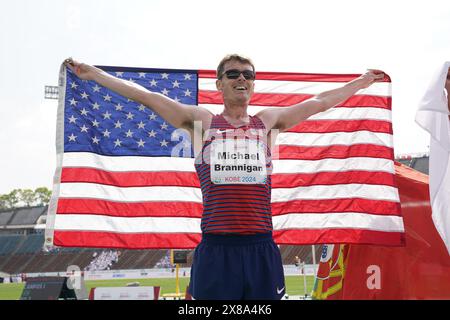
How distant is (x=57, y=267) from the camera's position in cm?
4406

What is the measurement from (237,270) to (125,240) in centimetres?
213

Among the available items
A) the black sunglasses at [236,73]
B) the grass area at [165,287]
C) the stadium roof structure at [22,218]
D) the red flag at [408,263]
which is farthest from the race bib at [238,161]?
the stadium roof structure at [22,218]

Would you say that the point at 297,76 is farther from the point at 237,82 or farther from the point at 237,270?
the point at 237,270

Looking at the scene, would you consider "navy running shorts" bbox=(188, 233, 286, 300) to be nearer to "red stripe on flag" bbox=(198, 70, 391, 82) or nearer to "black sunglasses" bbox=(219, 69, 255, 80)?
"black sunglasses" bbox=(219, 69, 255, 80)

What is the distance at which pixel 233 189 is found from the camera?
305 cm

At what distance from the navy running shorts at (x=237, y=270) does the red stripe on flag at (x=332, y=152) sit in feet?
7.28

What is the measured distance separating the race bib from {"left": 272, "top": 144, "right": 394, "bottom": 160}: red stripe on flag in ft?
6.20

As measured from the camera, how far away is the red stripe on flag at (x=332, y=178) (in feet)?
16.5

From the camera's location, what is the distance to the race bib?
3104 mm

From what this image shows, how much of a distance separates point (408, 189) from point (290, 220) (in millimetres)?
1312

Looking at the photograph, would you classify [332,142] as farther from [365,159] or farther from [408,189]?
[408,189]

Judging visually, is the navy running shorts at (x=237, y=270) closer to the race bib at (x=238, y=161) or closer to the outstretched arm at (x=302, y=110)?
the race bib at (x=238, y=161)

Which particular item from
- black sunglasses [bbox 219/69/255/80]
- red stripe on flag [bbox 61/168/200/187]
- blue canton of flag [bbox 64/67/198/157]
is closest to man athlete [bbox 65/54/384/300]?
black sunglasses [bbox 219/69/255/80]
